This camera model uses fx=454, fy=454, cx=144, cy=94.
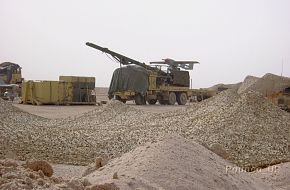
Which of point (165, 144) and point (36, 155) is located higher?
point (165, 144)

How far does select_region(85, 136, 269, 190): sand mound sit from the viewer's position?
4191mm

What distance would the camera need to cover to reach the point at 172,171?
4.56m

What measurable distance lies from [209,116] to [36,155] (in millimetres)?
4057

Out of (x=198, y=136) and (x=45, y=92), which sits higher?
(x=45, y=92)

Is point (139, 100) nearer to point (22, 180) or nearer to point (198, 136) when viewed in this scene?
point (198, 136)

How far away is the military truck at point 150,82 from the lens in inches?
891

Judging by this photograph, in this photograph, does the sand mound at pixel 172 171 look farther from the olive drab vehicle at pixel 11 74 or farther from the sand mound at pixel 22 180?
the olive drab vehicle at pixel 11 74

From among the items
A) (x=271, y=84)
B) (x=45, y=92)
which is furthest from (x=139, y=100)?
(x=271, y=84)

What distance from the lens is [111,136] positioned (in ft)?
29.7

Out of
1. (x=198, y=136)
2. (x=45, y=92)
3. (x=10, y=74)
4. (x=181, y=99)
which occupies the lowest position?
(x=198, y=136)

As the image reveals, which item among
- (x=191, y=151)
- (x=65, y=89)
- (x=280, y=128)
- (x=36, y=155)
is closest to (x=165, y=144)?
(x=191, y=151)

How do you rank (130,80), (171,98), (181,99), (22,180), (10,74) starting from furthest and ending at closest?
(10,74) → (181,99) → (171,98) → (130,80) → (22,180)

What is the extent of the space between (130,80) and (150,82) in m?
1.09

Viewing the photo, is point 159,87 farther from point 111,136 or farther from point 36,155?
point 36,155
